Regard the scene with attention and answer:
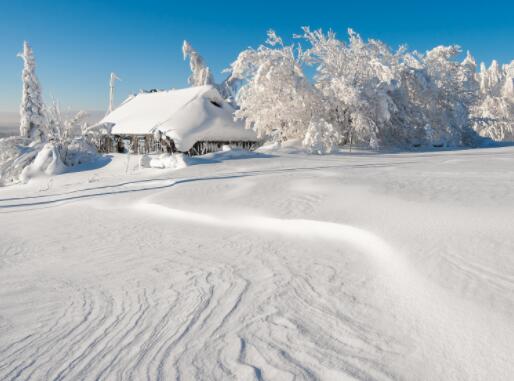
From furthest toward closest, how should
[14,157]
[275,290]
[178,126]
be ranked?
[178,126], [14,157], [275,290]

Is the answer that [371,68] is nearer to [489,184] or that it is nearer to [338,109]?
[338,109]

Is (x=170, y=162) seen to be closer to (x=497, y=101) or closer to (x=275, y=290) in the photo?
A: (x=275, y=290)

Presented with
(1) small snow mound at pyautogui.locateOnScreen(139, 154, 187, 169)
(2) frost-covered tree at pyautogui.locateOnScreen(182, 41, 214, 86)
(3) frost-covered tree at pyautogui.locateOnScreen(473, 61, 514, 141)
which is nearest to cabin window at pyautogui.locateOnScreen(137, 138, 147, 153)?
(1) small snow mound at pyautogui.locateOnScreen(139, 154, 187, 169)

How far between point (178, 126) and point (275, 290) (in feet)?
63.8

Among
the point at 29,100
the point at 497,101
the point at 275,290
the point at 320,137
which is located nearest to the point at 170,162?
the point at 320,137

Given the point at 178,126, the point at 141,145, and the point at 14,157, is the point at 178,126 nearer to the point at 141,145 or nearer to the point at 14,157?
the point at 141,145

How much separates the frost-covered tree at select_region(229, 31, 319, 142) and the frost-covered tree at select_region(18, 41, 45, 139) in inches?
745

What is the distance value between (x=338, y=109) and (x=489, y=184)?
12.9m

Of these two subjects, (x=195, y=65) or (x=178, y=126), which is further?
(x=195, y=65)

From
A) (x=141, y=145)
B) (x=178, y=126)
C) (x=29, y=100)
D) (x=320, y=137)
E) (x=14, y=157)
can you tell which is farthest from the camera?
(x=29, y=100)

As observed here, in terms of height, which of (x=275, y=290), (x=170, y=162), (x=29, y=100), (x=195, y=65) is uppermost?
(x=195, y=65)

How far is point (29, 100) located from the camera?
28578 mm

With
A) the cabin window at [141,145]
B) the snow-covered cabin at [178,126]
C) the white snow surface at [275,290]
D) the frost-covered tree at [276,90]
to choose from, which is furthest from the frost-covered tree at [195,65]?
the white snow surface at [275,290]

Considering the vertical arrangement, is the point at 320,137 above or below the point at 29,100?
below
